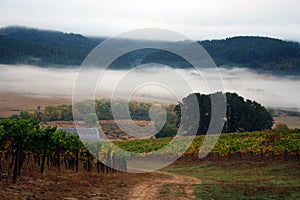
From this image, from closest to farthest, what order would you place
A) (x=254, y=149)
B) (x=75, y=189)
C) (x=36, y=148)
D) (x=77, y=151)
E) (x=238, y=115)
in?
1. (x=75, y=189)
2. (x=36, y=148)
3. (x=77, y=151)
4. (x=254, y=149)
5. (x=238, y=115)

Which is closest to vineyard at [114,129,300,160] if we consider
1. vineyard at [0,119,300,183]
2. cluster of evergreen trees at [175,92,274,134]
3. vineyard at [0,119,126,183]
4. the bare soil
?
vineyard at [0,119,300,183]

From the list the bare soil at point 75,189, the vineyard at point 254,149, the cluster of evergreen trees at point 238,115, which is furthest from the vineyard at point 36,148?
the cluster of evergreen trees at point 238,115

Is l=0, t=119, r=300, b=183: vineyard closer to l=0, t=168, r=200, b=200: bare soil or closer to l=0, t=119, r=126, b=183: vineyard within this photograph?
l=0, t=119, r=126, b=183: vineyard

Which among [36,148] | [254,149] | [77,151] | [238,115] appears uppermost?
[238,115]

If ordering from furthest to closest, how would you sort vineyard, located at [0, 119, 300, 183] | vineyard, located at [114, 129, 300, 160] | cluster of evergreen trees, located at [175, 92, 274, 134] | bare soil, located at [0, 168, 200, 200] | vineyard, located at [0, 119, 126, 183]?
cluster of evergreen trees, located at [175, 92, 274, 134] → vineyard, located at [114, 129, 300, 160] → vineyard, located at [0, 119, 300, 183] → vineyard, located at [0, 119, 126, 183] → bare soil, located at [0, 168, 200, 200]

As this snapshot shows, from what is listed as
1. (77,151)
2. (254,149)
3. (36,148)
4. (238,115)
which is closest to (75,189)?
(36,148)

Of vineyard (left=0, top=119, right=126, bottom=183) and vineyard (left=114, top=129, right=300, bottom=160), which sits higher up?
vineyard (left=0, top=119, right=126, bottom=183)

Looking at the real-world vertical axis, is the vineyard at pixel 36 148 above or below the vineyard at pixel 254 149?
above

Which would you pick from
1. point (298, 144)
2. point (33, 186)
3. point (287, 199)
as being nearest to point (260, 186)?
point (287, 199)

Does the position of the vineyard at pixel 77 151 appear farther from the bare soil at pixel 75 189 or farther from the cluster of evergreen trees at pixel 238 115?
the cluster of evergreen trees at pixel 238 115

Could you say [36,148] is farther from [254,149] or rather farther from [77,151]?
[254,149]

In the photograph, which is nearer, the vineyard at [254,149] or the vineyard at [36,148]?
the vineyard at [36,148]

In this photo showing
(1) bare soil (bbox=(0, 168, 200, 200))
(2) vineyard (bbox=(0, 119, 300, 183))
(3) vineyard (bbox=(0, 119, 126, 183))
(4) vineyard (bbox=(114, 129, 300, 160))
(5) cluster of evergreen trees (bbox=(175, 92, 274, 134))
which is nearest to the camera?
(1) bare soil (bbox=(0, 168, 200, 200))

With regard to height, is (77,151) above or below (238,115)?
below
